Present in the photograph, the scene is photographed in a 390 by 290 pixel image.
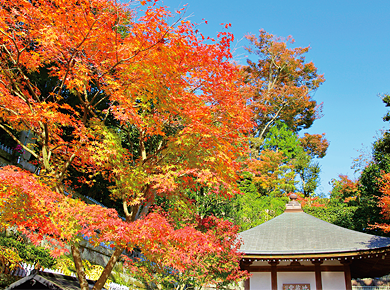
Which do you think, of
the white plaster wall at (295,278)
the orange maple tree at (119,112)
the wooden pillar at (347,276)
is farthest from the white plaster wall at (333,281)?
the orange maple tree at (119,112)

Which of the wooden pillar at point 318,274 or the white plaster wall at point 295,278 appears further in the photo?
the white plaster wall at point 295,278

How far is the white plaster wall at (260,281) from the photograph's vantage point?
1145 cm

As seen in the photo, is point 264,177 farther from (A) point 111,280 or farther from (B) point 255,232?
(A) point 111,280

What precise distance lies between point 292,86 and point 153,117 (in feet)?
81.8

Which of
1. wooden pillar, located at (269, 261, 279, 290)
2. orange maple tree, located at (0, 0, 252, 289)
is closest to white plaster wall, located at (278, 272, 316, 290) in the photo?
wooden pillar, located at (269, 261, 279, 290)

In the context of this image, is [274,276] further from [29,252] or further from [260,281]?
[29,252]

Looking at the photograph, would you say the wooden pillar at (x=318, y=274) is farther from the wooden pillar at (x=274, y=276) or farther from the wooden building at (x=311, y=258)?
the wooden pillar at (x=274, y=276)

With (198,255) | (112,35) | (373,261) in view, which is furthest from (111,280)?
(373,261)

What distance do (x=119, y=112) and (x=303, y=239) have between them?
30.5 ft

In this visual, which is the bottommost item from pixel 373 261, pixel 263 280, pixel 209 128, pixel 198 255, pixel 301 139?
pixel 263 280

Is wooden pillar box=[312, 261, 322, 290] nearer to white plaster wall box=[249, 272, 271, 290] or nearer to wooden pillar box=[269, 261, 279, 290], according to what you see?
wooden pillar box=[269, 261, 279, 290]

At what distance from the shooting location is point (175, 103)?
24.7ft

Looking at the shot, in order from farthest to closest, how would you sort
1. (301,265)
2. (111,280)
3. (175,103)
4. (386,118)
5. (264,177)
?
(264,177) → (386,118) → (301,265) → (111,280) → (175,103)

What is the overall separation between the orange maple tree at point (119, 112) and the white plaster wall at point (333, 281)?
18.7 feet
